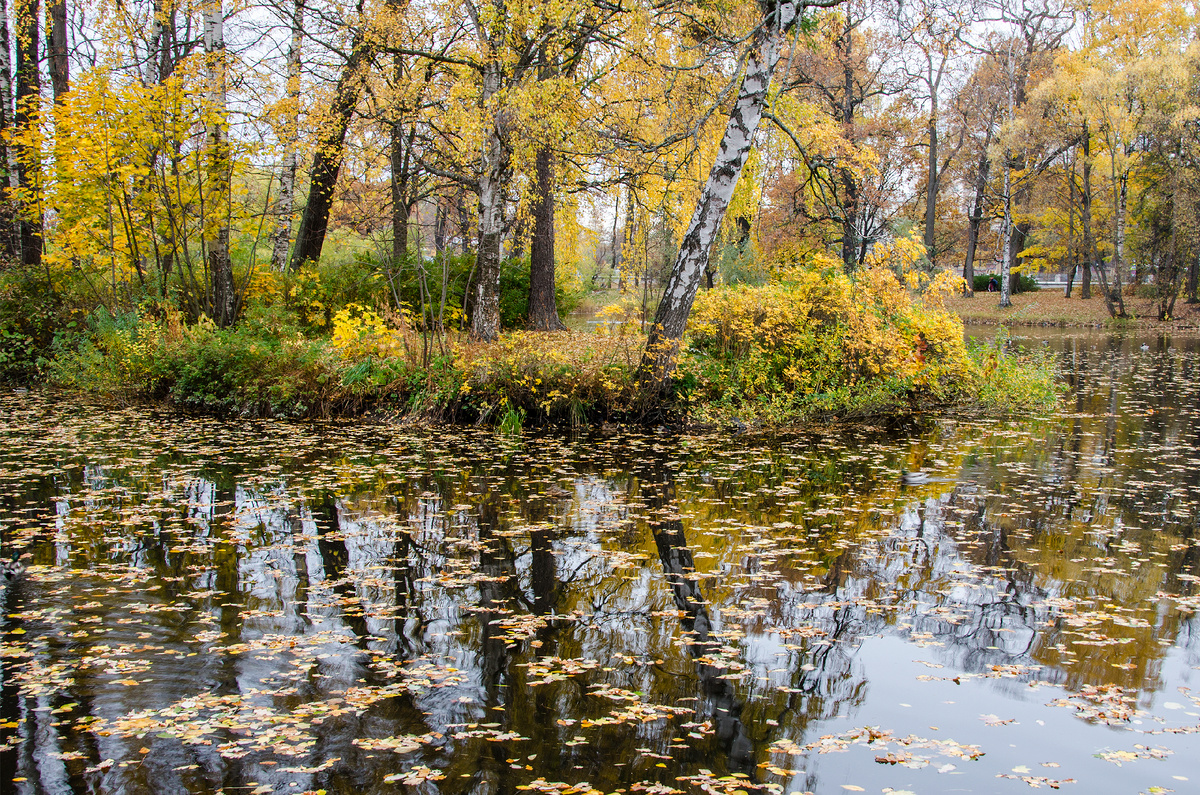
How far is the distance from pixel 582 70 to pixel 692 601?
10.8m

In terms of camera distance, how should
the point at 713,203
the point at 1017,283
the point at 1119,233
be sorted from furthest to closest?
the point at 1017,283 → the point at 1119,233 → the point at 713,203

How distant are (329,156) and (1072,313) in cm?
3001

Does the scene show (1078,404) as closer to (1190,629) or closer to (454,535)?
(1190,629)

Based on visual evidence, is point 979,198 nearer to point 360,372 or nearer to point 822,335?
point 822,335

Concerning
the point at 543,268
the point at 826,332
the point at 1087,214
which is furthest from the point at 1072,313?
the point at 826,332

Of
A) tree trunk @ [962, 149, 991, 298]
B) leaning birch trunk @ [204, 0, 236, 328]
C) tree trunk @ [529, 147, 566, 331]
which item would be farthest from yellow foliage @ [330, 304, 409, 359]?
tree trunk @ [962, 149, 991, 298]

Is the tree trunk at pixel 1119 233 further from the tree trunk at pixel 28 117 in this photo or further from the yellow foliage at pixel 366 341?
the tree trunk at pixel 28 117

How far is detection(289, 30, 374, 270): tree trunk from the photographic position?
1256 centimetres

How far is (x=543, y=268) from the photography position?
14.8 metres

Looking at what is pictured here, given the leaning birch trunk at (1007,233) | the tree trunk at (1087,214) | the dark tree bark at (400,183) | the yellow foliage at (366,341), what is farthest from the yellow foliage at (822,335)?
the tree trunk at (1087,214)

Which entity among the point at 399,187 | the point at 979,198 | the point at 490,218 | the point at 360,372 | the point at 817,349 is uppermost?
the point at 979,198

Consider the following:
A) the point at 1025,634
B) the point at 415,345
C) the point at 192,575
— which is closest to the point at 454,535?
the point at 192,575

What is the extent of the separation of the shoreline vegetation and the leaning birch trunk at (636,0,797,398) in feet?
0.99

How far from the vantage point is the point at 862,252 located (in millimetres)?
11062
